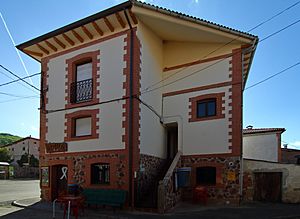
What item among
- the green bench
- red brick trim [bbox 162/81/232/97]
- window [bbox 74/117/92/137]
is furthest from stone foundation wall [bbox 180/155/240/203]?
window [bbox 74/117/92/137]

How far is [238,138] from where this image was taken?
13422 millimetres

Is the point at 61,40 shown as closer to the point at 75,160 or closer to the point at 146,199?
the point at 75,160

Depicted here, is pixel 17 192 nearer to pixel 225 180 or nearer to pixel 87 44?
pixel 87 44

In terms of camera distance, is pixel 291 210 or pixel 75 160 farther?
pixel 75 160

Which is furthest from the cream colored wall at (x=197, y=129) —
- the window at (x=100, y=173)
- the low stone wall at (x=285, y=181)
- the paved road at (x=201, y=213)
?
the window at (x=100, y=173)

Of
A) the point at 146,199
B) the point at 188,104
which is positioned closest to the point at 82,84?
the point at 188,104

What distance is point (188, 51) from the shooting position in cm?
1554

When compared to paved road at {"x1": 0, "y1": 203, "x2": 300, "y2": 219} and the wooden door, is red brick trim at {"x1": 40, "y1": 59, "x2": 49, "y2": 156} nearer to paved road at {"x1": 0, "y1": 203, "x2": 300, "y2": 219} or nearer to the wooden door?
paved road at {"x1": 0, "y1": 203, "x2": 300, "y2": 219}

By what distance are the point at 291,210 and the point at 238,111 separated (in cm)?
430

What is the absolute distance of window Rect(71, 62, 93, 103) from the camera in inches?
571

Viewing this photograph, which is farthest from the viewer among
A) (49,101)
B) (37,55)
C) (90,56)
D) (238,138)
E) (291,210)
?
(37,55)

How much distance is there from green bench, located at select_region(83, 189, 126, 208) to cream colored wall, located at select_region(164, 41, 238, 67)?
272 inches

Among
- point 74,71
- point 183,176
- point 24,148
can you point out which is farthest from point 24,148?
point 183,176

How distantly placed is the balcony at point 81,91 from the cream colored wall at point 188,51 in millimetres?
3999
